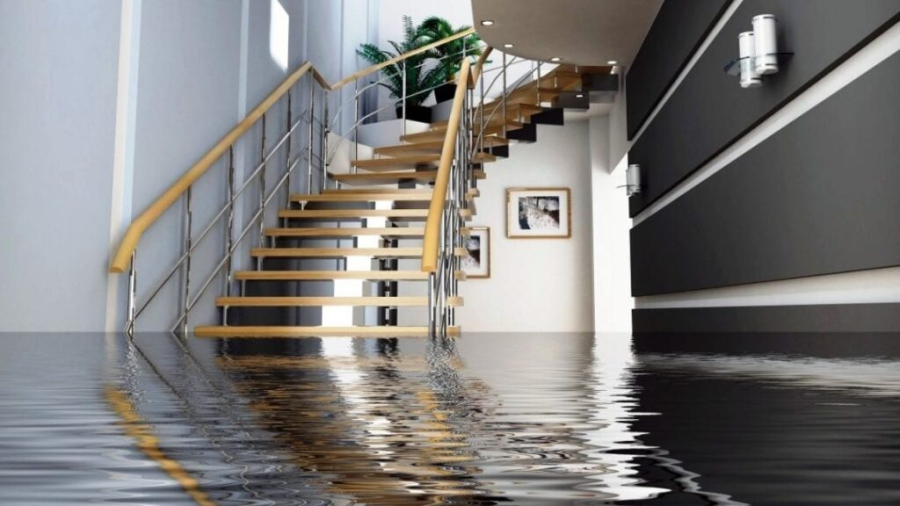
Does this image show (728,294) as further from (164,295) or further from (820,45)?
(164,295)

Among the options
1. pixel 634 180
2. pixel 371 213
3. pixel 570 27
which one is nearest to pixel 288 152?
pixel 371 213

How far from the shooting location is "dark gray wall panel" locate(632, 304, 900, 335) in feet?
7.41

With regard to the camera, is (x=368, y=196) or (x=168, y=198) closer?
(x=168, y=198)

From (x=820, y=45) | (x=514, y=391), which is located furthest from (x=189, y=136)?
(x=514, y=391)

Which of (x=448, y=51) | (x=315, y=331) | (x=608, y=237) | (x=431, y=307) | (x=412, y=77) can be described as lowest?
(x=315, y=331)

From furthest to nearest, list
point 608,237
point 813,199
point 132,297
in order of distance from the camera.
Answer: point 608,237 < point 132,297 < point 813,199

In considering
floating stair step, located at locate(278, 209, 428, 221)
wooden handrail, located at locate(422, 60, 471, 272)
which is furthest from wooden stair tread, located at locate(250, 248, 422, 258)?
wooden handrail, located at locate(422, 60, 471, 272)

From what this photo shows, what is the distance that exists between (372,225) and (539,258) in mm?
3556

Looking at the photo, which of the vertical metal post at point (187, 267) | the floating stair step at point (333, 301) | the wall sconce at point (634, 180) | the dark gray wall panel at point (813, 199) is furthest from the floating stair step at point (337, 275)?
the wall sconce at point (634, 180)

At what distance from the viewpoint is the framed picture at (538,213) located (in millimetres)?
9180

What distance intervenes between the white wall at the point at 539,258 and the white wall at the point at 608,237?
26 cm

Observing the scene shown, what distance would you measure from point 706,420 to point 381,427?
0.14 m

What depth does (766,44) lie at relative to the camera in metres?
2.80

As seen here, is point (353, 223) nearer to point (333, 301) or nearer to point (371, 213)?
point (371, 213)
